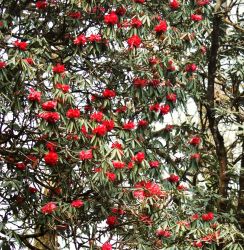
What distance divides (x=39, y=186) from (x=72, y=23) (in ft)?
4.77

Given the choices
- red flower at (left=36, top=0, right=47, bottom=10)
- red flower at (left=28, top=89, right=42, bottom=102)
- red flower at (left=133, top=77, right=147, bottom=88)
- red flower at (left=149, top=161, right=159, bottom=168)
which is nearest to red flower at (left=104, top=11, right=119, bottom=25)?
red flower at (left=133, top=77, right=147, bottom=88)

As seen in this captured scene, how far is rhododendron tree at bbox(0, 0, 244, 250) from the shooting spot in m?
3.88

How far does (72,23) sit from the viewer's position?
4.52 m

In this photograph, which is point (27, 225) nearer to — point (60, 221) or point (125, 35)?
point (60, 221)

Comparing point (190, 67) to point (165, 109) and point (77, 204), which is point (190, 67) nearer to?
point (165, 109)

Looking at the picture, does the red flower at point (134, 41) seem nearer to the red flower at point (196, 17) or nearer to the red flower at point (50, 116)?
the red flower at point (196, 17)

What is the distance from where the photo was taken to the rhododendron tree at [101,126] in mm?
3879

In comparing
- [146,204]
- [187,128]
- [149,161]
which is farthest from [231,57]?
[146,204]

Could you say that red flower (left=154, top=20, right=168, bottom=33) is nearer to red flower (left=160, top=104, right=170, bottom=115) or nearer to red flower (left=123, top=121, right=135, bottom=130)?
red flower (left=160, top=104, right=170, bottom=115)

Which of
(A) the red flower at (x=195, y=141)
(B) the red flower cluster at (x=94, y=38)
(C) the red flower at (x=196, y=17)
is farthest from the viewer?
→ (A) the red flower at (x=195, y=141)

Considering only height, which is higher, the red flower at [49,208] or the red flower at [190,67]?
the red flower at [190,67]

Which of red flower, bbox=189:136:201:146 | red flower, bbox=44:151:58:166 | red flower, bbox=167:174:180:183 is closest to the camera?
red flower, bbox=44:151:58:166

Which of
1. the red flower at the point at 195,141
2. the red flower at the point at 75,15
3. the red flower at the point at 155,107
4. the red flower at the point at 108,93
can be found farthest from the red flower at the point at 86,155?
the red flower at the point at 195,141

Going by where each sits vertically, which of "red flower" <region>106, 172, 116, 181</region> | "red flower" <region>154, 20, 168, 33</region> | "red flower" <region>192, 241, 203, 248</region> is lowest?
"red flower" <region>192, 241, 203, 248</region>
